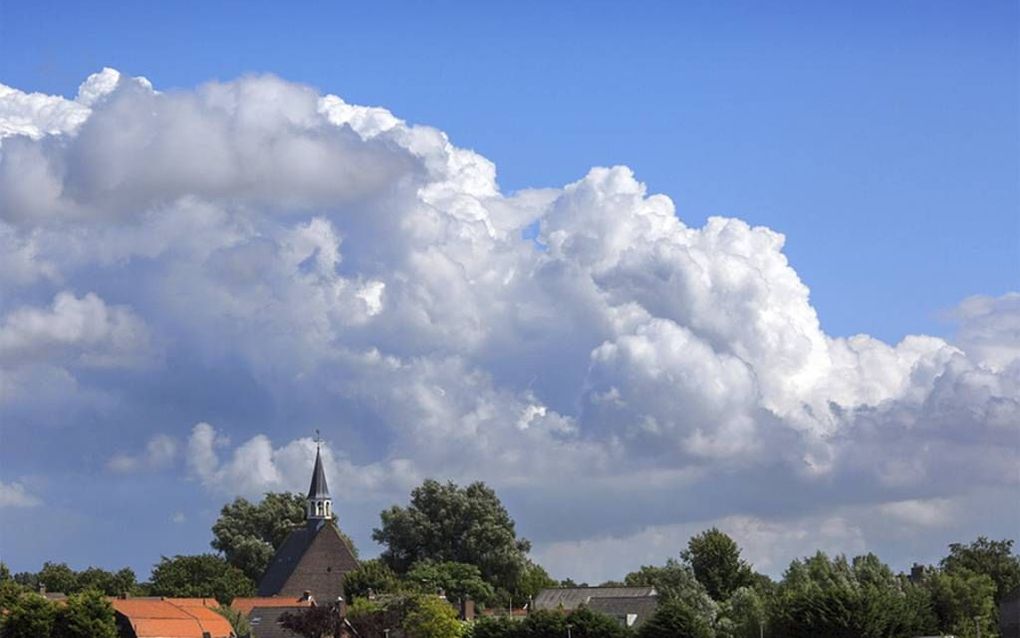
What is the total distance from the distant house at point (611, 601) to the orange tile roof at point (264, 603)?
1928cm

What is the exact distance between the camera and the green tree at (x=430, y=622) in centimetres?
11656

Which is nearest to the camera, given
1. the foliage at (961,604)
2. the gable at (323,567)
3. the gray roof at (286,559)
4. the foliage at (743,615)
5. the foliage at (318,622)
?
the foliage at (743,615)

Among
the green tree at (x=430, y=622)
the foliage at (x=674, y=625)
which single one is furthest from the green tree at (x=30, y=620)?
the foliage at (x=674, y=625)

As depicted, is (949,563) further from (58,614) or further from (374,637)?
(58,614)

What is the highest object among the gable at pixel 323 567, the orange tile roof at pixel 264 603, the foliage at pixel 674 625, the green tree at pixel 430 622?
the gable at pixel 323 567

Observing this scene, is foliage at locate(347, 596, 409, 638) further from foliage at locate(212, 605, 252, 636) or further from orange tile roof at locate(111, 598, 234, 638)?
orange tile roof at locate(111, 598, 234, 638)

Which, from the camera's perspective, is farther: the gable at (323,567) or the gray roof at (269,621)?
the gable at (323,567)

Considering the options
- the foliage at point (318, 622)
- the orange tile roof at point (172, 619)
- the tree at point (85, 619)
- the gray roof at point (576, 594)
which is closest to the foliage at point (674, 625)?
the foliage at point (318, 622)

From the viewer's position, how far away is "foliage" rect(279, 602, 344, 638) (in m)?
117

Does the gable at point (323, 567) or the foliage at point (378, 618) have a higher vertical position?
the gable at point (323, 567)

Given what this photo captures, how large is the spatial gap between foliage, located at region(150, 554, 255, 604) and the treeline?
162 millimetres

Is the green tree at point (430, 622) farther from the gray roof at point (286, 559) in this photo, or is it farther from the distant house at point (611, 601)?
the gray roof at point (286, 559)

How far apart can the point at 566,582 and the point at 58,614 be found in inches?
3134

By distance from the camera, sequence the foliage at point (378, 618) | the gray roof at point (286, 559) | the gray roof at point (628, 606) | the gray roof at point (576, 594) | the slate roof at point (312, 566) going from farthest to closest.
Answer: the gray roof at point (286, 559)
the slate roof at point (312, 566)
the gray roof at point (576, 594)
the gray roof at point (628, 606)
the foliage at point (378, 618)
